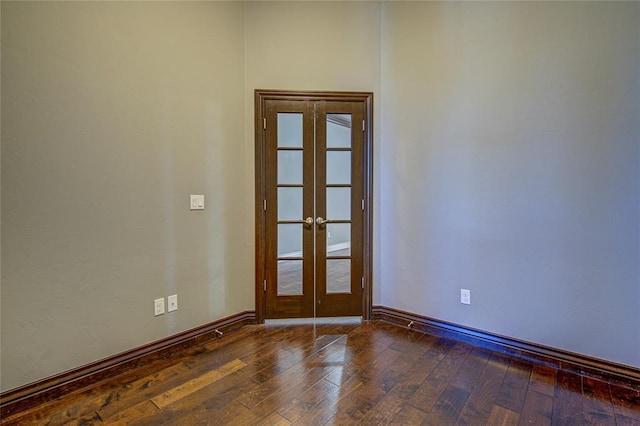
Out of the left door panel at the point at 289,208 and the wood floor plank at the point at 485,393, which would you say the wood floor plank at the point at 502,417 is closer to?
the wood floor plank at the point at 485,393

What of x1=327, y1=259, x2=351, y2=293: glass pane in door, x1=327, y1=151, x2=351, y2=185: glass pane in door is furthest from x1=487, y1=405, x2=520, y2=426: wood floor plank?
x1=327, y1=151, x2=351, y2=185: glass pane in door

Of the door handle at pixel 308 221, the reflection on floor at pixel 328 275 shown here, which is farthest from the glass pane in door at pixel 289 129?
the reflection on floor at pixel 328 275

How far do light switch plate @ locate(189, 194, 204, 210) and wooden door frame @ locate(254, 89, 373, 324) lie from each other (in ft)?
1.59

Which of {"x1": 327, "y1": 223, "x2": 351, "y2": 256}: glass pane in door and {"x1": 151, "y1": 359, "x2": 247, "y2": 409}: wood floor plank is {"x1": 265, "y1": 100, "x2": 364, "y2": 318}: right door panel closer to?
{"x1": 327, "y1": 223, "x2": 351, "y2": 256}: glass pane in door

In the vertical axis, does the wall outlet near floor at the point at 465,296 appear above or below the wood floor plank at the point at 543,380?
above

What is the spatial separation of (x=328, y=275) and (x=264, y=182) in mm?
1045

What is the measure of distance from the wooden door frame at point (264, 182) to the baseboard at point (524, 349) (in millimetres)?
338

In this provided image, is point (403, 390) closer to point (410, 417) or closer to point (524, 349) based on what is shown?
point (410, 417)

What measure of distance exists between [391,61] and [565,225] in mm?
1928

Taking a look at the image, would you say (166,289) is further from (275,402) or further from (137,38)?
(137,38)

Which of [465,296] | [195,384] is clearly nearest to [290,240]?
[195,384]

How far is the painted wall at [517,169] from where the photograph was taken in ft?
6.61

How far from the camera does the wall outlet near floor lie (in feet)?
8.43

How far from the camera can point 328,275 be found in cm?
299
